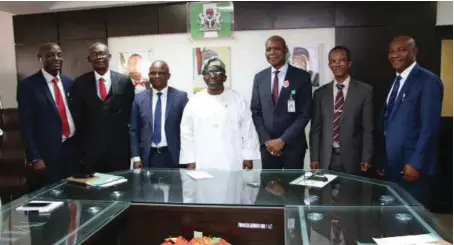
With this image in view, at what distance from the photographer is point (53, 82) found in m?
3.31

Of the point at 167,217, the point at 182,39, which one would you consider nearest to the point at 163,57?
the point at 182,39

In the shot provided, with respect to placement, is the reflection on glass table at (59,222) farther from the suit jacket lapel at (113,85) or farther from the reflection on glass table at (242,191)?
the suit jacket lapel at (113,85)

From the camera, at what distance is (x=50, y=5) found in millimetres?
4551

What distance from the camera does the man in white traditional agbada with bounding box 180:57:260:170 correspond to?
2.96m

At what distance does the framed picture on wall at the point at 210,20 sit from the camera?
167 inches

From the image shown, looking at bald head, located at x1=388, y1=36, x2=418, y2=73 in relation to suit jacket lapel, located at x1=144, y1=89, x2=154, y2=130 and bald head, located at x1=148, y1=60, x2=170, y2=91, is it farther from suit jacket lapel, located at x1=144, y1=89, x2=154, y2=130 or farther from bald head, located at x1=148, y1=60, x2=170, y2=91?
suit jacket lapel, located at x1=144, y1=89, x2=154, y2=130

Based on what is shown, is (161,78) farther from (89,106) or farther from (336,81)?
(336,81)

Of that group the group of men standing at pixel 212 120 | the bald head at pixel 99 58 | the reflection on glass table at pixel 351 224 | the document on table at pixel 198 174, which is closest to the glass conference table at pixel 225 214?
the reflection on glass table at pixel 351 224

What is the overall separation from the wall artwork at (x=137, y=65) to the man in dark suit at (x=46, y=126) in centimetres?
132

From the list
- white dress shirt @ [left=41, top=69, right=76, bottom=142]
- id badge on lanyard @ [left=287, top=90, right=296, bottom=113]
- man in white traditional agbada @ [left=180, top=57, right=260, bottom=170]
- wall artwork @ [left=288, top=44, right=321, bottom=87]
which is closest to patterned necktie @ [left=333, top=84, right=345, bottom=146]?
id badge on lanyard @ [left=287, top=90, right=296, bottom=113]

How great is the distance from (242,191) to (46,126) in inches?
78.8

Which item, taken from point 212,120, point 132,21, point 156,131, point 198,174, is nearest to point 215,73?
point 212,120

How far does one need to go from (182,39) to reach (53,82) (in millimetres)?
1613

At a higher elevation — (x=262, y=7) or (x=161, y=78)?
(x=262, y=7)
